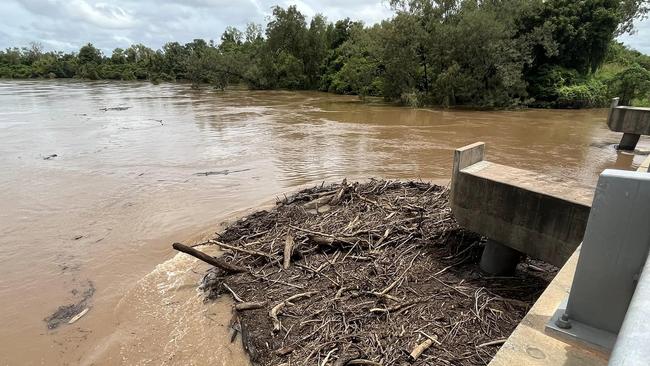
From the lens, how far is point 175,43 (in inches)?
2872

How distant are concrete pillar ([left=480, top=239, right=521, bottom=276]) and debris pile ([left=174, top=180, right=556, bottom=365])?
0.51 feet

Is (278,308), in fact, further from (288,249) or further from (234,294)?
(288,249)

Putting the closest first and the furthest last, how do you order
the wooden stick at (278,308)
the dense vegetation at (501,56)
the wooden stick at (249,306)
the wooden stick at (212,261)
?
1. the wooden stick at (278,308)
2. the wooden stick at (249,306)
3. the wooden stick at (212,261)
4. the dense vegetation at (501,56)

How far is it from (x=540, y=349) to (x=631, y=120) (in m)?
15.6

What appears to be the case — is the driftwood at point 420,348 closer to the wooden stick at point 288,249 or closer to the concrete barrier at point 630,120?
the wooden stick at point 288,249

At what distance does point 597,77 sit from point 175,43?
2648 inches

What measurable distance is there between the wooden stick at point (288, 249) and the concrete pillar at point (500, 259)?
3.00 m

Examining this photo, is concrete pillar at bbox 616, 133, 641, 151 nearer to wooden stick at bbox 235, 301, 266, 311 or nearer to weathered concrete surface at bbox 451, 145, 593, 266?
weathered concrete surface at bbox 451, 145, 593, 266

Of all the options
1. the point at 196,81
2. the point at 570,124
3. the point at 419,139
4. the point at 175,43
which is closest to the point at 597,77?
the point at 570,124

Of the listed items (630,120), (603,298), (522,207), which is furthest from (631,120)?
(603,298)

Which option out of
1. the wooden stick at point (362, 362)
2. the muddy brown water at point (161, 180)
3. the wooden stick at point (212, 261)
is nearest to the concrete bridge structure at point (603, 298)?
the wooden stick at point (362, 362)

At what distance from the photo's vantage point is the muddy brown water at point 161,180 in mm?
5645

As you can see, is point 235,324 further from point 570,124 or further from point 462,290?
point 570,124

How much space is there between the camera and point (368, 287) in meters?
5.47
